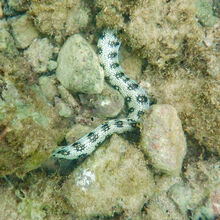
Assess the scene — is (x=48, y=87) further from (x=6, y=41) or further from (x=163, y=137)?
(x=163, y=137)

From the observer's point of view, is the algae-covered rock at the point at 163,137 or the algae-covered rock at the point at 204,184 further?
the algae-covered rock at the point at 204,184

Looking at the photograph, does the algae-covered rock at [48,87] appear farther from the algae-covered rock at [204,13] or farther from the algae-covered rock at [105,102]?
the algae-covered rock at [204,13]

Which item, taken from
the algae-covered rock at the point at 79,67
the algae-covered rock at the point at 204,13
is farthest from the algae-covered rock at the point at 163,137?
the algae-covered rock at the point at 204,13

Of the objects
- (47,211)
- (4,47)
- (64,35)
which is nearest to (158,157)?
(47,211)

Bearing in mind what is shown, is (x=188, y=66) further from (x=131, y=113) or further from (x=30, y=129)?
(x=30, y=129)

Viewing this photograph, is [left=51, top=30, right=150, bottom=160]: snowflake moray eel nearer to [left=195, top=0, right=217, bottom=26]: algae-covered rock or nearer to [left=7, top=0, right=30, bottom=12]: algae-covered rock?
[left=7, top=0, right=30, bottom=12]: algae-covered rock

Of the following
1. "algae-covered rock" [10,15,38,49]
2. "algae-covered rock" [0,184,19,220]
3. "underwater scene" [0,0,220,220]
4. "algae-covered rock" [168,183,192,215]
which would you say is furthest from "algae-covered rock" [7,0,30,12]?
"algae-covered rock" [168,183,192,215]
